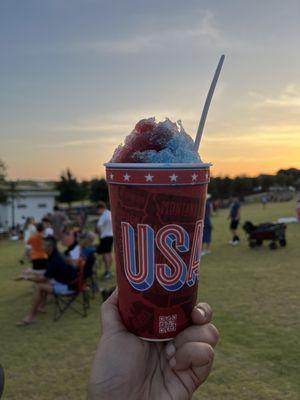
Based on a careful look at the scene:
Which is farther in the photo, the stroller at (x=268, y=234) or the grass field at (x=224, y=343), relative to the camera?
the stroller at (x=268, y=234)

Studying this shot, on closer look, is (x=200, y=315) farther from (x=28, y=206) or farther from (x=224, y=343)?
(x=28, y=206)

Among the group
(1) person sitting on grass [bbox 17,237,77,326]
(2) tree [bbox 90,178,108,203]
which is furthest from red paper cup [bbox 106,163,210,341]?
(2) tree [bbox 90,178,108,203]

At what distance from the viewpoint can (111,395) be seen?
1725mm

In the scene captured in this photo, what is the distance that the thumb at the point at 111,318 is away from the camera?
70.6 inches

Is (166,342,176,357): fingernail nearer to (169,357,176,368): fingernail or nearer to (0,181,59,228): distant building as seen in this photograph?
(169,357,176,368): fingernail

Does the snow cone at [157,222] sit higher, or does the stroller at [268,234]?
the snow cone at [157,222]

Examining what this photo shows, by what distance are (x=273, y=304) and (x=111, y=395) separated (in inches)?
247

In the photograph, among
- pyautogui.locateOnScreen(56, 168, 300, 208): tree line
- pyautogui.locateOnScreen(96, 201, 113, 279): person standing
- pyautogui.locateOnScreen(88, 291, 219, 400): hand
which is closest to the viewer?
pyautogui.locateOnScreen(88, 291, 219, 400): hand

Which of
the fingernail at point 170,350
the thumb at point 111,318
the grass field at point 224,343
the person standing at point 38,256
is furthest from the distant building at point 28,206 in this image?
the fingernail at point 170,350

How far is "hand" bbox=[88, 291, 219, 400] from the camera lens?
1693mm

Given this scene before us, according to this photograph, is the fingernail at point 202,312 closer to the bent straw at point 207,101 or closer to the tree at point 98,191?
the bent straw at point 207,101

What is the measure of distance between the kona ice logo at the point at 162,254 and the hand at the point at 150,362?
0.22 m

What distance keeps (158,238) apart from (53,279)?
660 centimetres

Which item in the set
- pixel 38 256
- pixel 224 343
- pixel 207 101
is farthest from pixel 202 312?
pixel 38 256
